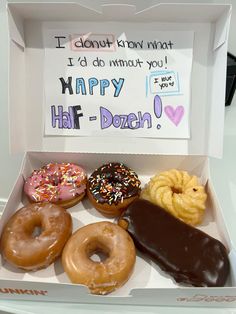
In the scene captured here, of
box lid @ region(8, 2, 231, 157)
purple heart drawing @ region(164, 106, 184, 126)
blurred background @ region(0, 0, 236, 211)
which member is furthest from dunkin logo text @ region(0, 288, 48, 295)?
blurred background @ region(0, 0, 236, 211)

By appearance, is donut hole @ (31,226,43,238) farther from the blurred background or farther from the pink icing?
the blurred background

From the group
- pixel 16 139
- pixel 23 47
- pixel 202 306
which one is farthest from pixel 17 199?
pixel 202 306

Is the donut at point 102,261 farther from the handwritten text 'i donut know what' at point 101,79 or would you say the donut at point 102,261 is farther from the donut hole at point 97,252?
the handwritten text 'i donut know what' at point 101,79

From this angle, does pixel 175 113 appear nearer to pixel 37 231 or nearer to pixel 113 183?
pixel 113 183

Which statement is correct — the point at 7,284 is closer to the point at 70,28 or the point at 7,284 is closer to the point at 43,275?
the point at 43,275

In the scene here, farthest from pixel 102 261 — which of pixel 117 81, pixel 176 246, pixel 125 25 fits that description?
pixel 125 25
